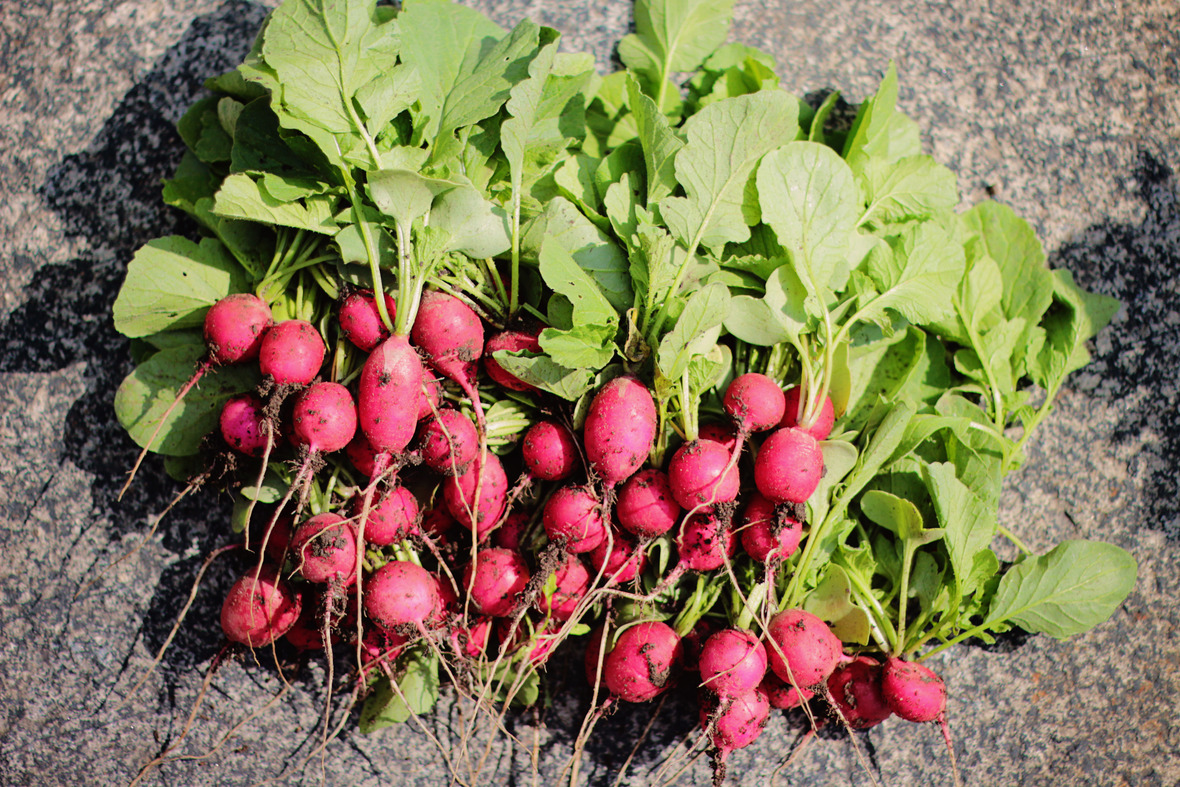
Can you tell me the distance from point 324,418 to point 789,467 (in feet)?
2.48

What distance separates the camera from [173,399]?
1196 mm

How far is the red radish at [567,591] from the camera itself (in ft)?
3.90

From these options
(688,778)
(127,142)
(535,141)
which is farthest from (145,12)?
(688,778)

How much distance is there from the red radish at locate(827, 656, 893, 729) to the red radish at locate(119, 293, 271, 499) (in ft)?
3.92

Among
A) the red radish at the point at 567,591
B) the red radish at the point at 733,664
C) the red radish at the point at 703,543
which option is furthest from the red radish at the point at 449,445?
the red radish at the point at 733,664

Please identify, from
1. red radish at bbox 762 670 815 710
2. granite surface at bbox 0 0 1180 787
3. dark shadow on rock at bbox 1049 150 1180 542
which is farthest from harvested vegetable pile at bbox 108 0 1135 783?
dark shadow on rock at bbox 1049 150 1180 542

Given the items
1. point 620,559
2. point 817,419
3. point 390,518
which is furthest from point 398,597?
point 817,419

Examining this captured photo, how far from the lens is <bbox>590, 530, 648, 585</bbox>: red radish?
1.16 metres

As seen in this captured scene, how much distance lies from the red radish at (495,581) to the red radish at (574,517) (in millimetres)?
104

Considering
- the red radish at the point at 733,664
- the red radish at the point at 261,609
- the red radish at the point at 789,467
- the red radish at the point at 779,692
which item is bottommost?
the red radish at the point at 779,692

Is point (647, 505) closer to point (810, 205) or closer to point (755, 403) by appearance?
point (755, 403)

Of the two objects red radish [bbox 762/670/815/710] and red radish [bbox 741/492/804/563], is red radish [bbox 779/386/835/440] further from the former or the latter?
red radish [bbox 762/670/815/710]

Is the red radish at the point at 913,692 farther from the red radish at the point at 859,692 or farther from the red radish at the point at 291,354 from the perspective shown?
the red radish at the point at 291,354

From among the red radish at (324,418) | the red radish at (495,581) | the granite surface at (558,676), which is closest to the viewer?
the red radish at (324,418)
